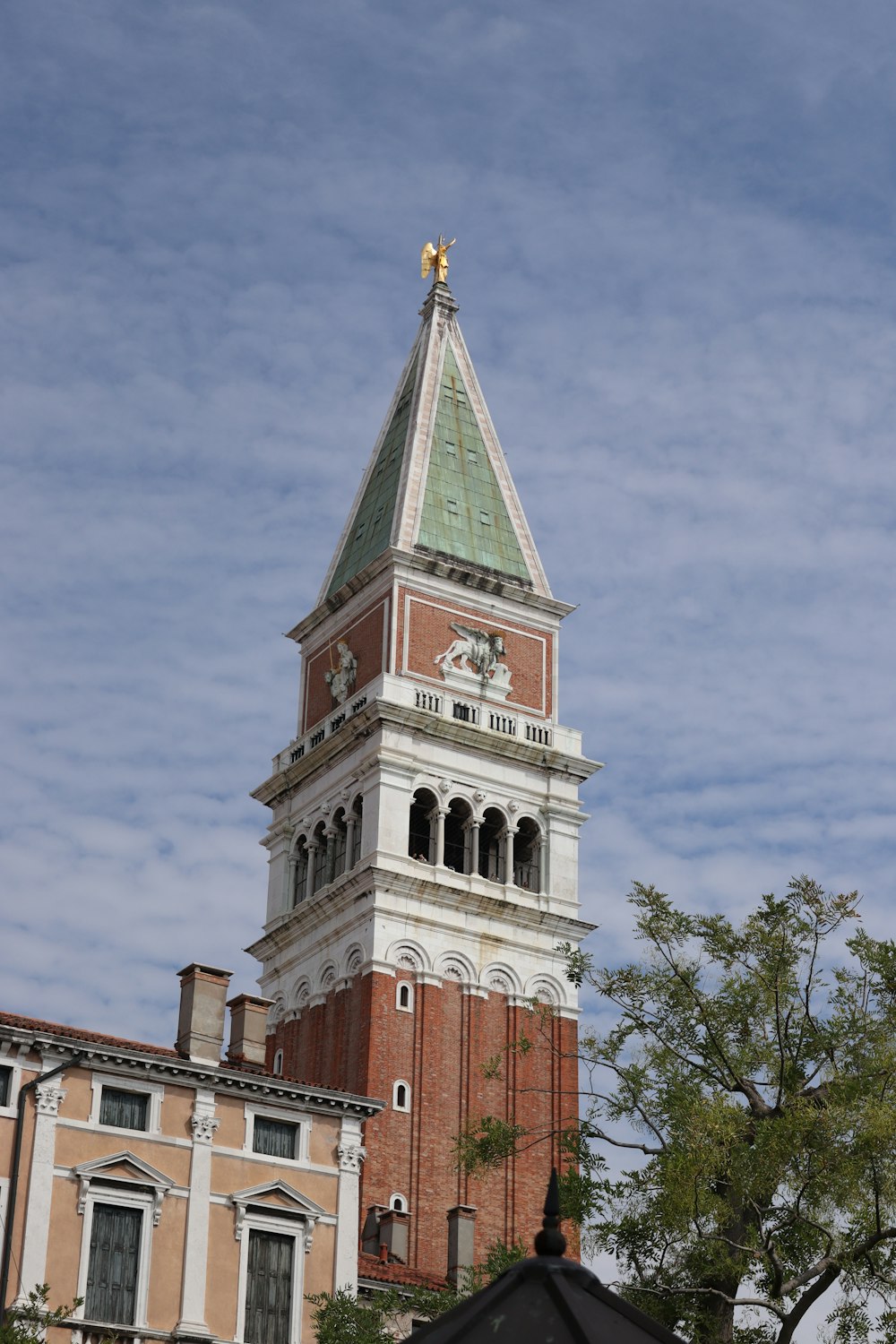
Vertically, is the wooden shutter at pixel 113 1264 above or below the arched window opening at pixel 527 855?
below

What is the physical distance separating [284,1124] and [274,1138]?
409 mm

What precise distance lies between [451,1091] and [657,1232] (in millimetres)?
33480

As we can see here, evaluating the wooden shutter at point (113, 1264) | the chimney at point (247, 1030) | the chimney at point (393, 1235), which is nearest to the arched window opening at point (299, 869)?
the chimney at point (393, 1235)

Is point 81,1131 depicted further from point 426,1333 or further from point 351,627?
point 351,627

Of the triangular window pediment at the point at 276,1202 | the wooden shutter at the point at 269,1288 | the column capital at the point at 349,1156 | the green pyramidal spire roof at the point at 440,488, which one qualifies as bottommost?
the wooden shutter at the point at 269,1288

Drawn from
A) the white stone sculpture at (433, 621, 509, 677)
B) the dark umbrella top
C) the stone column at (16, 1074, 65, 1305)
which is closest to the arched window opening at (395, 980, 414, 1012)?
the white stone sculpture at (433, 621, 509, 677)

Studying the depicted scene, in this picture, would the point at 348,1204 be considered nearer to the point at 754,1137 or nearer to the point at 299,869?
the point at 754,1137

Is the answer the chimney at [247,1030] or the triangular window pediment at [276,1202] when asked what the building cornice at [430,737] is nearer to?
the chimney at [247,1030]

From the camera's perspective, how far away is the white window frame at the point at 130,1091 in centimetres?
4069

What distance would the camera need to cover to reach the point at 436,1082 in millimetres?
68125

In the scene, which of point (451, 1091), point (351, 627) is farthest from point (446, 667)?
point (451, 1091)

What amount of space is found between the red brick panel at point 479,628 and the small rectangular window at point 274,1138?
32.5 metres

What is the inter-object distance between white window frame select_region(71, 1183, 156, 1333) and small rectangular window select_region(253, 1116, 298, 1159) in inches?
116

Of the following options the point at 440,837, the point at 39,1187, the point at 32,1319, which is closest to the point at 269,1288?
the point at 39,1187
